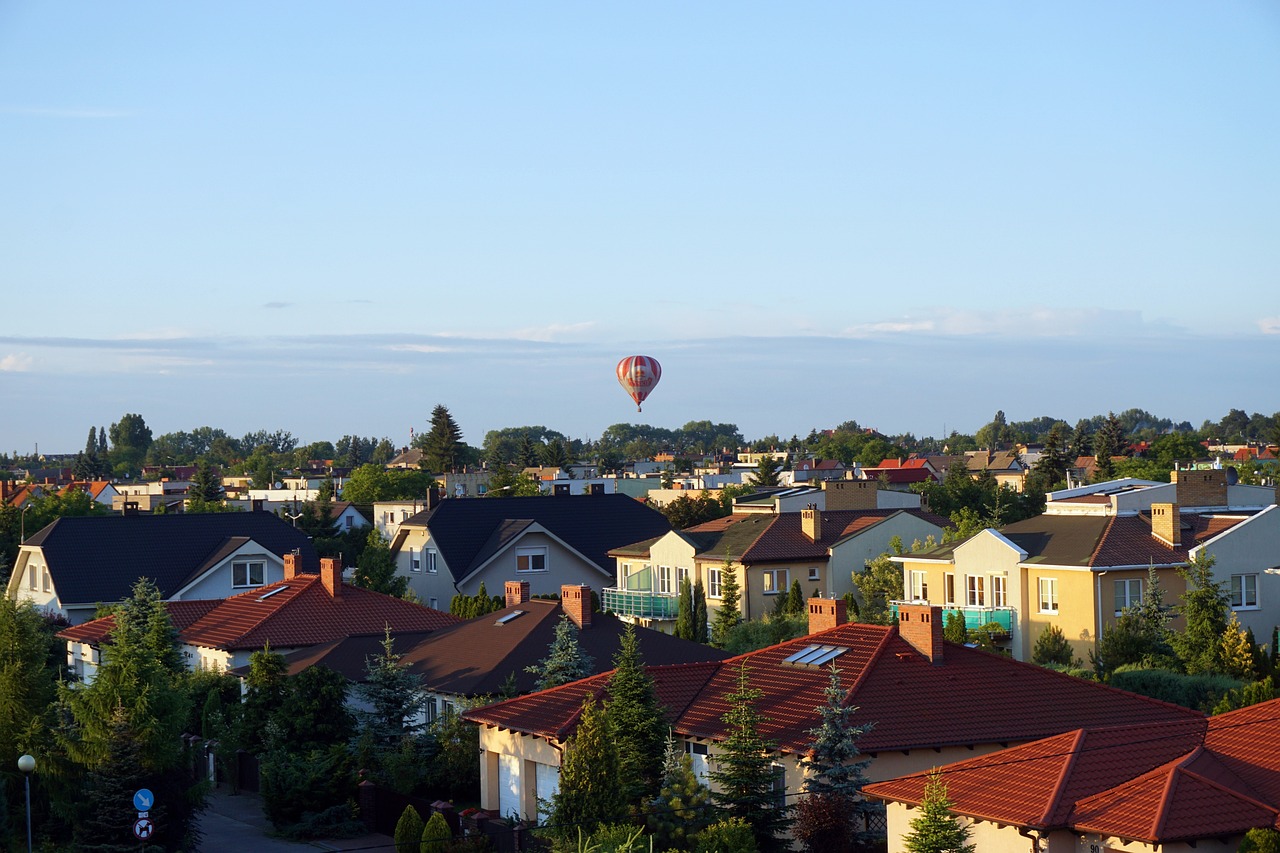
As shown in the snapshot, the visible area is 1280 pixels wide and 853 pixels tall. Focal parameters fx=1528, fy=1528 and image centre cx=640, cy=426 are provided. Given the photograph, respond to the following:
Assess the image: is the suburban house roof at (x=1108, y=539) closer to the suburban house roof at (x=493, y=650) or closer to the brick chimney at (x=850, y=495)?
the suburban house roof at (x=493, y=650)

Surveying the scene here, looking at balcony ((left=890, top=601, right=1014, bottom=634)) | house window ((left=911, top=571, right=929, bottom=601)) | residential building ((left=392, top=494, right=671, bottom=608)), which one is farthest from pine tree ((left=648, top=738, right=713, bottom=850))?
residential building ((left=392, top=494, right=671, bottom=608))

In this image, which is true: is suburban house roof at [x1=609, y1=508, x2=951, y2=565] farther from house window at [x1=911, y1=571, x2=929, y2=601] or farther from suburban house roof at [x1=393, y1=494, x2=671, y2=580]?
suburban house roof at [x1=393, y1=494, x2=671, y2=580]

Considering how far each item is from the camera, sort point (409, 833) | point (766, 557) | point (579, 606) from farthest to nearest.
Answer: point (766, 557)
point (579, 606)
point (409, 833)

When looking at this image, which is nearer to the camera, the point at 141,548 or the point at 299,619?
the point at 299,619

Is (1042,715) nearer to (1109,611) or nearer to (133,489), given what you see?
(1109,611)

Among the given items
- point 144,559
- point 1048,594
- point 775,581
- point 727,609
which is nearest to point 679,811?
point 1048,594

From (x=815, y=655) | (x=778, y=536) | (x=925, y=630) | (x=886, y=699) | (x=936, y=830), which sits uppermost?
(x=778, y=536)

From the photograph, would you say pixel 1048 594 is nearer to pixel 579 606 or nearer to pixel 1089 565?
pixel 1089 565
